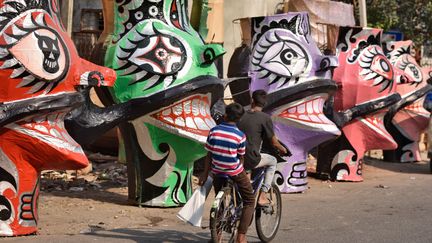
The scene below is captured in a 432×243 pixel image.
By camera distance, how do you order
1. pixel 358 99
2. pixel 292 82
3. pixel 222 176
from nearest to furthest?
pixel 222 176, pixel 292 82, pixel 358 99

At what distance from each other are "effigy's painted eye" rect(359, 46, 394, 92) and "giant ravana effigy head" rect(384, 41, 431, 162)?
2.34 meters

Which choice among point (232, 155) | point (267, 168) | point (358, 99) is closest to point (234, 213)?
point (232, 155)

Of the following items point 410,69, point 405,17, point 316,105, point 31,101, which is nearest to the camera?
point 31,101

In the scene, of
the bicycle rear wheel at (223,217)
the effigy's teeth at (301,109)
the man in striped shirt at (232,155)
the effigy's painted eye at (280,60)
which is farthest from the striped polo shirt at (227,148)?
the effigy's teeth at (301,109)

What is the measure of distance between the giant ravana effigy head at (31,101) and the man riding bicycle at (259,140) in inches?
62.8

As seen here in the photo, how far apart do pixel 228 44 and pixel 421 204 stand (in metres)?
6.80

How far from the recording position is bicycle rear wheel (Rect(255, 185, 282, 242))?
8195 mm

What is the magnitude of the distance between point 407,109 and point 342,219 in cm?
778

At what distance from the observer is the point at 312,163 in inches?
650

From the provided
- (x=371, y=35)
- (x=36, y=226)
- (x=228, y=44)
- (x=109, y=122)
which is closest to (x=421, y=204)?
(x=371, y=35)

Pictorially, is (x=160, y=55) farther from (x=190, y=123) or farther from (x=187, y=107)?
(x=190, y=123)

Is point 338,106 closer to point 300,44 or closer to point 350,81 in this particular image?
point 350,81

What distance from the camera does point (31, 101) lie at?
789cm

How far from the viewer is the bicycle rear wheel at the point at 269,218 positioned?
820 centimetres
